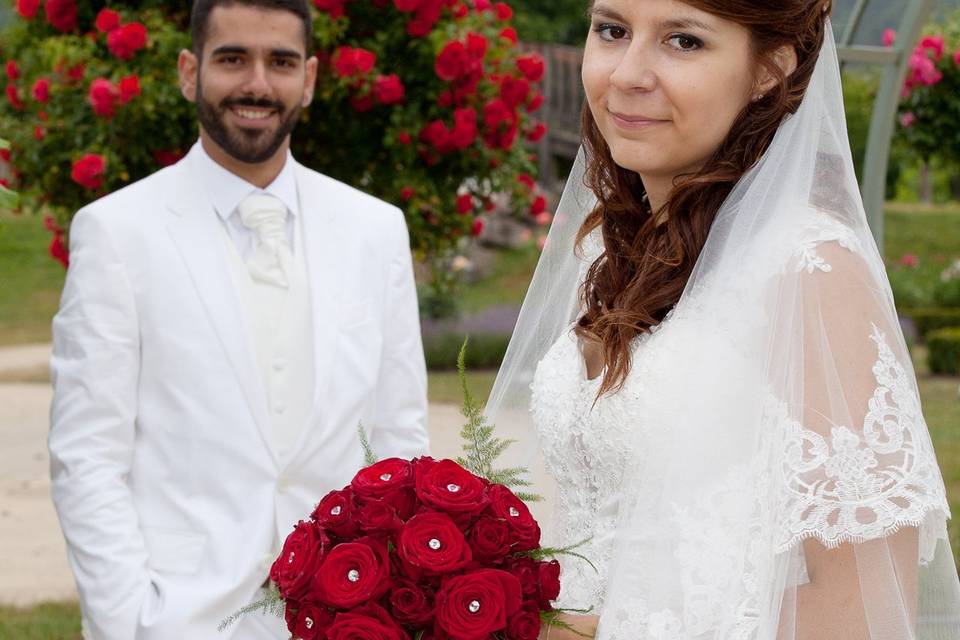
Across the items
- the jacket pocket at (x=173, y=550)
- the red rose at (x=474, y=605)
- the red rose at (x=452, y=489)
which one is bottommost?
the jacket pocket at (x=173, y=550)

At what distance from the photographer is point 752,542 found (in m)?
2.17

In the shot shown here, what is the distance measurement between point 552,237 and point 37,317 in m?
18.2

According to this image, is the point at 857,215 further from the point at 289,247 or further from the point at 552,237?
the point at 289,247

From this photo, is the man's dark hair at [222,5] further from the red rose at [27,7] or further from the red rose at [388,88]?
the red rose at [27,7]

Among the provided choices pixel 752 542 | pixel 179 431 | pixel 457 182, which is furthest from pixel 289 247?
pixel 457 182

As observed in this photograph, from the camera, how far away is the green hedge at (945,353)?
14352 mm

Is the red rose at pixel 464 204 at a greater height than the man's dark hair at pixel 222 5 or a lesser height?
lesser

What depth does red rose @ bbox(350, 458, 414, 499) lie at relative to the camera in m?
2.27

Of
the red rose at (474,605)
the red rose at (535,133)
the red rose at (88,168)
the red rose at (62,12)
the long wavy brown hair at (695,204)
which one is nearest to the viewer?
the red rose at (474,605)

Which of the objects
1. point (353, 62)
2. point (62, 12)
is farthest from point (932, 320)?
point (62, 12)

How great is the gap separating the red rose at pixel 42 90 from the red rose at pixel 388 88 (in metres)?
1.67

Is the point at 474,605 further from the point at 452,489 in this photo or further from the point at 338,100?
the point at 338,100

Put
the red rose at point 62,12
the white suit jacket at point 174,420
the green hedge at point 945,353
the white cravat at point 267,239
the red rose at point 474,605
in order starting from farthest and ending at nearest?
the green hedge at point 945,353, the red rose at point 62,12, the white cravat at point 267,239, the white suit jacket at point 174,420, the red rose at point 474,605

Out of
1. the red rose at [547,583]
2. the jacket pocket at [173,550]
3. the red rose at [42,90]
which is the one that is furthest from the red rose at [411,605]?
the red rose at [42,90]
